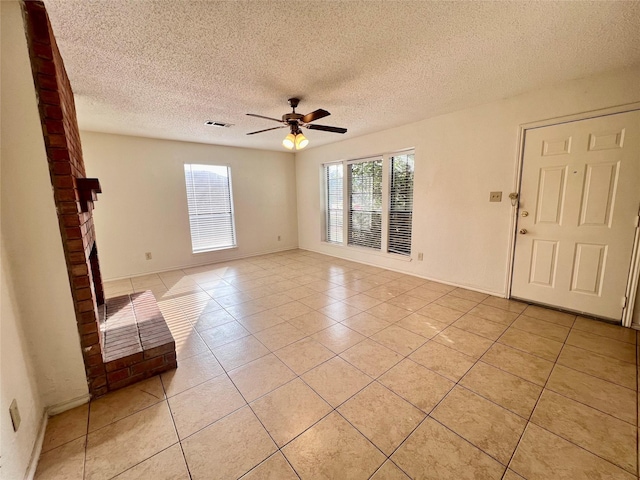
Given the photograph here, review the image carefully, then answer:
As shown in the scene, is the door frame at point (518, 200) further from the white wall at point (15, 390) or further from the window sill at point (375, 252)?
the white wall at point (15, 390)

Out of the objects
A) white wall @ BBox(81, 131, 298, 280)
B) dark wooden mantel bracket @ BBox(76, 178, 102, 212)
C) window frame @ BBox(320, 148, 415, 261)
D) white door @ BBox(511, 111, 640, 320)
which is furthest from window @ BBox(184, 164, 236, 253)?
white door @ BBox(511, 111, 640, 320)

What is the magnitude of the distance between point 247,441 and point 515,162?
3670mm

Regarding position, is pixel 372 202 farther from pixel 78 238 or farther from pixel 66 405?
pixel 66 405

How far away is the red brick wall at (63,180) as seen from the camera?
4.66 feet

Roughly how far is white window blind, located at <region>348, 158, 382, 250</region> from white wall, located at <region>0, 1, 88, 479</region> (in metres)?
4.16

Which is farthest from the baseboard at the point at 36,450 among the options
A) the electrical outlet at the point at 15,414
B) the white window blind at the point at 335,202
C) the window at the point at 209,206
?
the white window blind at the point at 335,202

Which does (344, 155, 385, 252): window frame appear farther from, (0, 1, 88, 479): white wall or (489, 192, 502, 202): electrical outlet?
(0, 1, 88, 479): white wall

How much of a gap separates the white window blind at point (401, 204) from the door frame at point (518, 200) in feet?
4.61

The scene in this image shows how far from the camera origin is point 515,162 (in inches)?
117

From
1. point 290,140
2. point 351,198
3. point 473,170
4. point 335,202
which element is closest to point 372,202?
point 351,198

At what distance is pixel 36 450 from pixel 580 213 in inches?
179

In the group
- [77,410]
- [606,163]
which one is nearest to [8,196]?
[77,410]

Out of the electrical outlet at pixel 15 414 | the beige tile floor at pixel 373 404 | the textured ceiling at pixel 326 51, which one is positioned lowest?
the beige tile floor at pixel 373 404

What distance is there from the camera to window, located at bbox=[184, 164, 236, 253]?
498 cm
